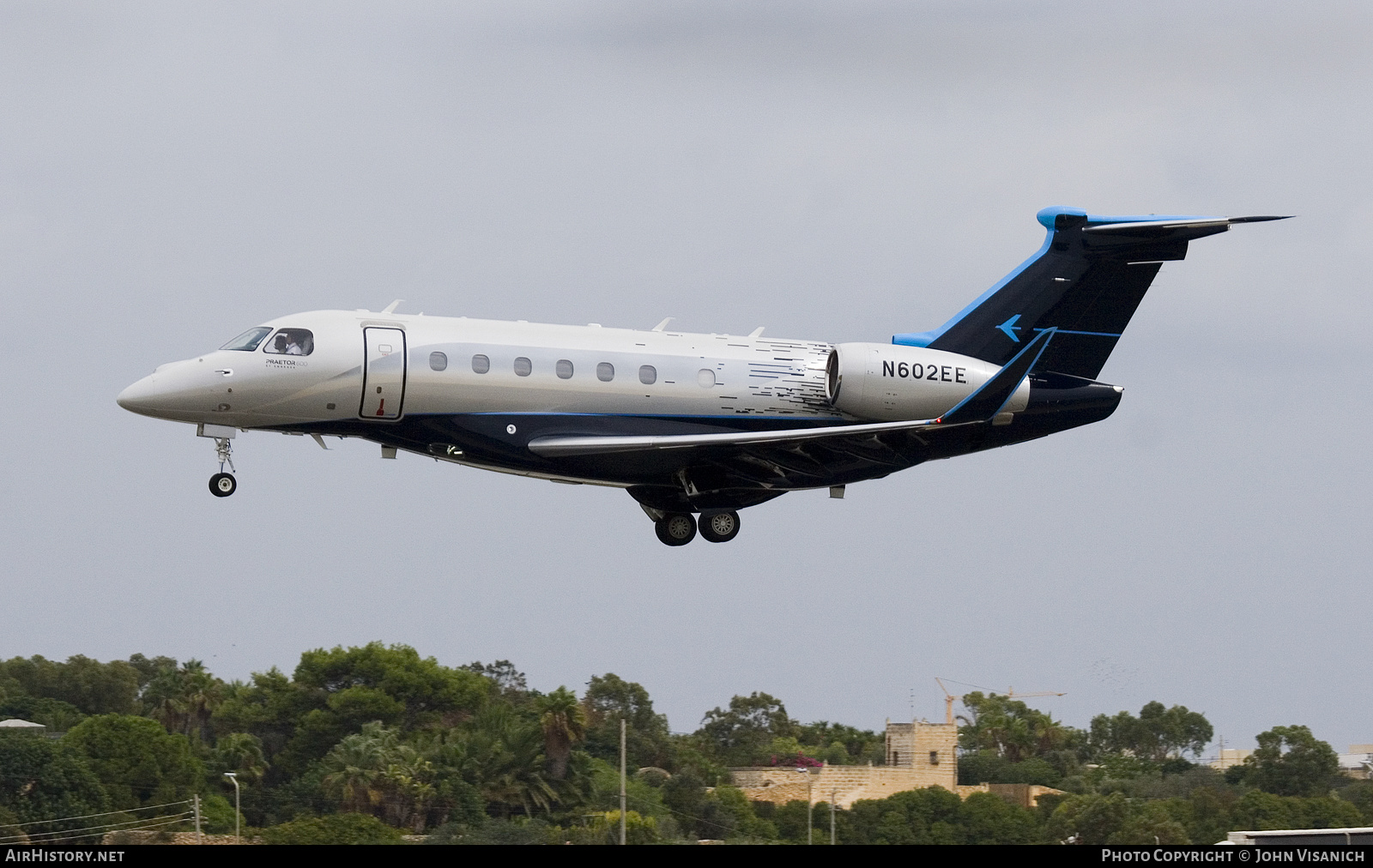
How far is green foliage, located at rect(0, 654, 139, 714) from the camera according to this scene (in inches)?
3504

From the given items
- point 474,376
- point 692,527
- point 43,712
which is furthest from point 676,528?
point 43,712

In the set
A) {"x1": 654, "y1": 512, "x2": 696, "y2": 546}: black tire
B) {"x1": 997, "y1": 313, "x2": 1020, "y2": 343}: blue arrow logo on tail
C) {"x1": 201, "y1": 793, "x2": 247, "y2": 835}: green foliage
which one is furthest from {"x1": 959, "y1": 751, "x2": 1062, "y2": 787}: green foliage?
{"x1": 654, "y1": 512, "x2": 696, "y2": 546}: black tire

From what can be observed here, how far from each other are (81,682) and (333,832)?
4803 cm

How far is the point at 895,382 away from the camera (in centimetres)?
3528

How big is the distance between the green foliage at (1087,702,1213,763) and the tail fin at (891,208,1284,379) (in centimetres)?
5299

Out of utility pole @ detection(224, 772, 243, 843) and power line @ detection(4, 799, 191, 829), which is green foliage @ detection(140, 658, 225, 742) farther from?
power line @ detection(4, 799, 191, 829)

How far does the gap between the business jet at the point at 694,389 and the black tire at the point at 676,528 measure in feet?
0.12

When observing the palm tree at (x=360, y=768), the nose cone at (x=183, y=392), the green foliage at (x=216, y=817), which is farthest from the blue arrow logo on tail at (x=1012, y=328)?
the palm tree at (x=360, y=768)

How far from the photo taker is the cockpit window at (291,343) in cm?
3250

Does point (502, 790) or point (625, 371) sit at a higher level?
point (625, 371)
